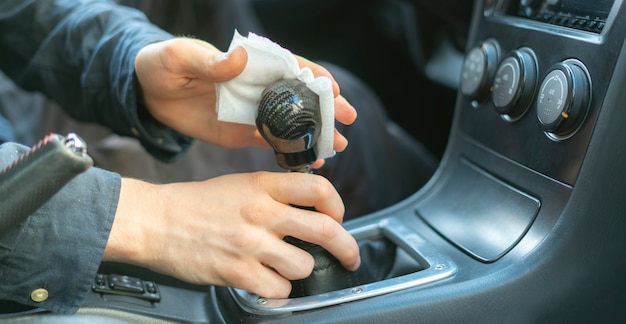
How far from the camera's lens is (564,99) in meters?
0.58

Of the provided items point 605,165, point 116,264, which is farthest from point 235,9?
point 605,165

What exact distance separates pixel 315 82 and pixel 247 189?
0.39ft

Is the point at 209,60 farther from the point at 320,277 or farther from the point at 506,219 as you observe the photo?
the point at 506,219

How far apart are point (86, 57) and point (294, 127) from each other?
1.37 feet

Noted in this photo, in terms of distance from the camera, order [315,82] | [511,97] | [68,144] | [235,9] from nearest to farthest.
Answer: [68,144] < [315,82] < [511,97] < [235,9]

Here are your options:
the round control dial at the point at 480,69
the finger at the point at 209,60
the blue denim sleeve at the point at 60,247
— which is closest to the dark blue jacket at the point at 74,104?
the blue denim sleeve at the point at 60,247

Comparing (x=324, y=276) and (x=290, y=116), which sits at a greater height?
(x=290, y=116)

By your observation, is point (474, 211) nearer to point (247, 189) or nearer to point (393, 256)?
point (393, 256)

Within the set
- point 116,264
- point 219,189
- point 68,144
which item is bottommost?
point 116,264

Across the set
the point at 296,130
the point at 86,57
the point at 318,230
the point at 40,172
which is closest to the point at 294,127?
the point at 296,130

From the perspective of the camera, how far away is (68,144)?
365 millimetres

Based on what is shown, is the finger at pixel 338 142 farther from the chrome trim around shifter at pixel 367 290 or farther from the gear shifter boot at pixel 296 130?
the chrome trim around shifter at pixel 367 290

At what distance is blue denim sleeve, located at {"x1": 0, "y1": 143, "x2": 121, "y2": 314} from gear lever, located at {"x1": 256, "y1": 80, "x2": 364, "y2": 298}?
15cm

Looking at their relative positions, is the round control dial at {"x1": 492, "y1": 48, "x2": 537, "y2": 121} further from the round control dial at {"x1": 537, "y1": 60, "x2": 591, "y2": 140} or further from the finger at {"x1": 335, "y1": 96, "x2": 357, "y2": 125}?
the finger at {"x1": 335, "y1": 96, "x2": 357, "y2": 125}
